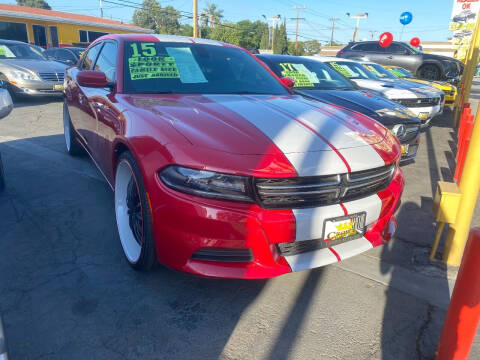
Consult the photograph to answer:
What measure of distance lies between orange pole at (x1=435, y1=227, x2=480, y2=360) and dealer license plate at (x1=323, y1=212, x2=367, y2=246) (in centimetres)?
60

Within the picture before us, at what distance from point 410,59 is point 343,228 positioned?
13407 mm

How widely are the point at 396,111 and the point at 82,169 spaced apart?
408cm

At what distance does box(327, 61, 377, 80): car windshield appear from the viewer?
283 inches

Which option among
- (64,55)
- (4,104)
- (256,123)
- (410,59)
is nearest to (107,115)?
(4,104)

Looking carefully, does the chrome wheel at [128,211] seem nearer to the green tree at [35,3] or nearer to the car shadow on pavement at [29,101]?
the car shadow on pavement at [29,101]

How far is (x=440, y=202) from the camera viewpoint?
2553 mm

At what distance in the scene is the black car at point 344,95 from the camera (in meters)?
4.37

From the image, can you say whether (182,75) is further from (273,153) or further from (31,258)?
(31,258)

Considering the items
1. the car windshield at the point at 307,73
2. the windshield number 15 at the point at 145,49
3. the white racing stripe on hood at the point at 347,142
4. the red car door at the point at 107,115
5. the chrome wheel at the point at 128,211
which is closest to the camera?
the white racing stripe on hood at the point at 347,142

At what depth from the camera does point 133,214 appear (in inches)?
98.7

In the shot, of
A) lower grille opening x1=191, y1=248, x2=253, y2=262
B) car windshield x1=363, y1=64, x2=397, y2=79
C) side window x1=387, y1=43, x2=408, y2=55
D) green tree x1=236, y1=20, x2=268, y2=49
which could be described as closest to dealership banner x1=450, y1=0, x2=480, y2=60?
side window x1=387, y1=43, x2=408, y2=55

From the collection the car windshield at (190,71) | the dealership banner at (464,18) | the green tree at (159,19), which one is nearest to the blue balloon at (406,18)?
the dealership banner at (464,18)

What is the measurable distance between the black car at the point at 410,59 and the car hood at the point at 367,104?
9302mm

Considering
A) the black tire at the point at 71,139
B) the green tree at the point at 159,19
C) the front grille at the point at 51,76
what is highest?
the green tree at the point at 159,19
